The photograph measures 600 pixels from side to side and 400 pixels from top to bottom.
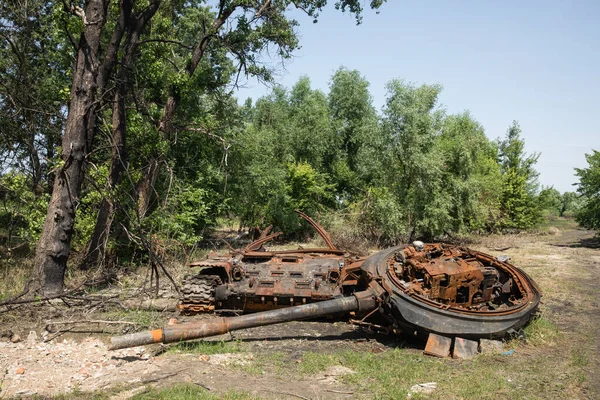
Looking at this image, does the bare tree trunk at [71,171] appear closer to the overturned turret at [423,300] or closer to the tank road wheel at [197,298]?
the tank road wheel at [197,298]

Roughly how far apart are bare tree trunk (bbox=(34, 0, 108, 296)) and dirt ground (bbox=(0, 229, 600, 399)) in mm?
852

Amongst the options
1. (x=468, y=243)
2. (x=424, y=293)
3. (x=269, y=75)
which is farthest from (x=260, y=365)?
(x=468, y=243)

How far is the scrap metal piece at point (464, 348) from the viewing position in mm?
6688

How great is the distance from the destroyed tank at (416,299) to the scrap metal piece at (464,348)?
0.24ft

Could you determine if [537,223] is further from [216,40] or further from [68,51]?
[68,51]

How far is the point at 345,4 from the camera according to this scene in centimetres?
1554

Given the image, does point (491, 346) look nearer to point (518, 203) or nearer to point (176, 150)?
point (176, 150)

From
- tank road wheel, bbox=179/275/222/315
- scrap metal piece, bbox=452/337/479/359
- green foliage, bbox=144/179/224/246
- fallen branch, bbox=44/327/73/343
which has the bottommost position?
scrap metal piece, bbox=452/337/479/359

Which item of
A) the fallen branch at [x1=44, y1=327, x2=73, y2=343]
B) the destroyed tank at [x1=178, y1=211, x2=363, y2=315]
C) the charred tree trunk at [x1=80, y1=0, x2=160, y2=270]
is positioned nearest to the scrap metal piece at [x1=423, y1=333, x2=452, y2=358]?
the destroyed tank at [x1=178, y1=211, x2=363, y2=315]

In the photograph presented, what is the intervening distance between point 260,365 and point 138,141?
29.4ft

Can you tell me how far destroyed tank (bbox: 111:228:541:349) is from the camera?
6812mm

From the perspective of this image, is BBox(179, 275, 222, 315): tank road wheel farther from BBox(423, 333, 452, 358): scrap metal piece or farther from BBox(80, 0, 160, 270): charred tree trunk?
BBox(80, 0, 160, 270): charred tree trunk

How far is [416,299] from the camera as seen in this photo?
7059 mm

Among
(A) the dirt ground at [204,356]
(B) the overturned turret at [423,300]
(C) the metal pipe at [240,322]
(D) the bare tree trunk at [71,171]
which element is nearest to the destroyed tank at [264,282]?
(B) the overturned turret at [423,300]
